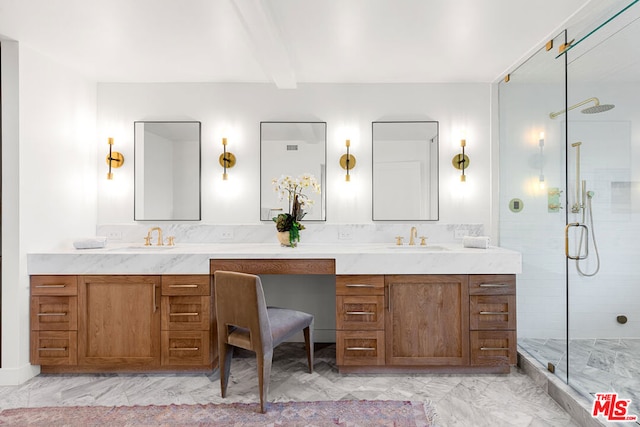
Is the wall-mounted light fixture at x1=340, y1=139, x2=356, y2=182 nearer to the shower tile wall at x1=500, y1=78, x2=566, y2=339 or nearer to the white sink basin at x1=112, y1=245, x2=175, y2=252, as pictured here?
the shower tile wall at x1=500, y1=78, x2=566, y2=339

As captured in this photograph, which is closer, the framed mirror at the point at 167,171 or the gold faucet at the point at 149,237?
the gold faucet at the point at 149,237

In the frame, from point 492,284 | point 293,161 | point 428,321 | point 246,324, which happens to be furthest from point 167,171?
point 492,284

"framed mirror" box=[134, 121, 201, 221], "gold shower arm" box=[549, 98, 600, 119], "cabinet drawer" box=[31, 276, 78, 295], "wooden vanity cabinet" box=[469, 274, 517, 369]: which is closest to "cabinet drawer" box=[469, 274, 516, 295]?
"wooden vanity cabinet" box=[469, 274, 517, 369]

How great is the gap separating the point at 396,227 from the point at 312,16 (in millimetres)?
1834

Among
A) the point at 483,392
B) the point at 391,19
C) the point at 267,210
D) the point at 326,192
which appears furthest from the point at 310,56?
the point at 483,392

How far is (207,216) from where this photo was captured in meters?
3.22

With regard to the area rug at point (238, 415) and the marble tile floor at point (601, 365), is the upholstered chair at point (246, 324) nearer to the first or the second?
the area rug at point (238, 415)

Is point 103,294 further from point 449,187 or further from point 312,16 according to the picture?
point 449,187

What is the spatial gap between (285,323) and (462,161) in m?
2.10

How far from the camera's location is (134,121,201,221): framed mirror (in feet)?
10.5

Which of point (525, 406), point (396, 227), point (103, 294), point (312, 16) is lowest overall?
point (525, 406)

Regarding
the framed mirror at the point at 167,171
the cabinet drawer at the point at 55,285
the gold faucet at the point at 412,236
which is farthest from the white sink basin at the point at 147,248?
the gold faucet at the point at 412,236

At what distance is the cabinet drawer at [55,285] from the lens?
252 centimetres

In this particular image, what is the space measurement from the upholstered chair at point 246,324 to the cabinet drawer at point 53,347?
45.6 inches
